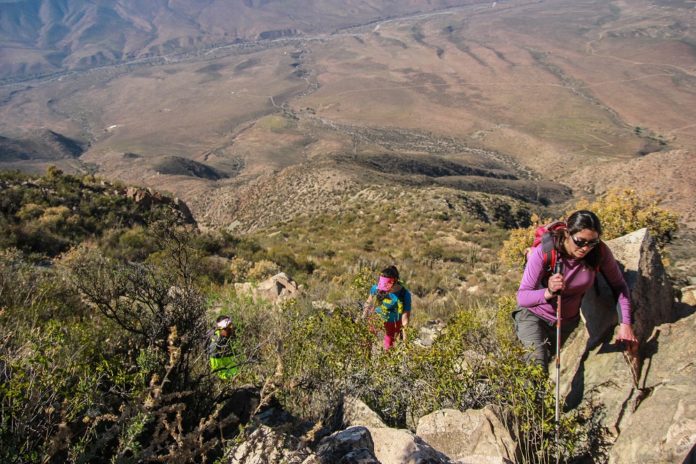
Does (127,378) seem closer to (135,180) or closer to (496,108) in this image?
(135,180)

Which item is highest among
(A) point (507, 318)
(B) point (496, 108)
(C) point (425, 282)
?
(A) point (507, 318)

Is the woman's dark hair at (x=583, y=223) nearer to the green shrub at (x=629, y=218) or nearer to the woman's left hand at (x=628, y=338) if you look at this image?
the woman's left hand at (x=628, y=338)

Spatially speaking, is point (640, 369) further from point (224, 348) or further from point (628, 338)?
point (224, 348)

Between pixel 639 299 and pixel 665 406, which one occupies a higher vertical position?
pixel 639 299

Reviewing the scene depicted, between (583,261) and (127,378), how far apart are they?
312cm

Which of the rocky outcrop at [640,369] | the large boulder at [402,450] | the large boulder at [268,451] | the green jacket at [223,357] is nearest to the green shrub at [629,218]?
the rocky outcrop at [640,369]

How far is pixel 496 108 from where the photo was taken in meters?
93.5

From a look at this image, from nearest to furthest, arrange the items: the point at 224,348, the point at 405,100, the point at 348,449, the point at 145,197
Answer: the point at 348,449 < the point at 224,348 < the point at 145,197 < the point at 405,100

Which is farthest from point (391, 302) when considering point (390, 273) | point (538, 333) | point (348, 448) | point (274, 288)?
point (274, 288)

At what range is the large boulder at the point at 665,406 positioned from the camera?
2234 millimetres

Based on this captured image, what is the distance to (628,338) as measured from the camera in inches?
117

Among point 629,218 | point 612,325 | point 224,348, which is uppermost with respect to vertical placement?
point 612,325

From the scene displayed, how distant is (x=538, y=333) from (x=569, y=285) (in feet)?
1.56

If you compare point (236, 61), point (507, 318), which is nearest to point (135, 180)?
point (507, 318)
